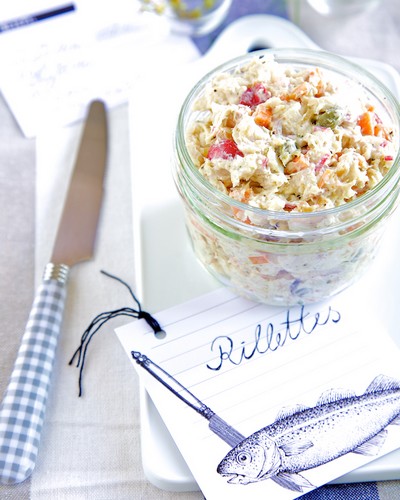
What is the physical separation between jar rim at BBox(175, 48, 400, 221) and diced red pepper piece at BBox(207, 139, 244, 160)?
0.12ft

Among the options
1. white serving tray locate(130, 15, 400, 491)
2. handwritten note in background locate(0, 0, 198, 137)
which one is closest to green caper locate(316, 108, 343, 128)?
white serving tray locate(130, 15, 400, 491)

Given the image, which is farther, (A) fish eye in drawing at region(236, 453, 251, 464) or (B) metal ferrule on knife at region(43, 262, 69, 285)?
(B) metal ferrule on knife at region(43, 262, 69, 285)

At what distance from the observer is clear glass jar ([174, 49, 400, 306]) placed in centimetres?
83

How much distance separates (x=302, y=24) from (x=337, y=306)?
78cm

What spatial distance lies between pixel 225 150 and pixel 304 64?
0.28 m

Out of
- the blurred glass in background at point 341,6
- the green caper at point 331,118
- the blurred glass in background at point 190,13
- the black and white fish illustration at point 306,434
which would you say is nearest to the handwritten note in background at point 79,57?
the blurred glass in background at point 190,13

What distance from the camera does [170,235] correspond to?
111cm

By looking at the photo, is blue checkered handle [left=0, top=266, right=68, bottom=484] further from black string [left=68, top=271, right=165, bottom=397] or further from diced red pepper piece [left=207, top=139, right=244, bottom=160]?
diced red pepper piece [left=207, top=139, right=244, bottom=160]

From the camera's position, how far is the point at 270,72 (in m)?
0.91

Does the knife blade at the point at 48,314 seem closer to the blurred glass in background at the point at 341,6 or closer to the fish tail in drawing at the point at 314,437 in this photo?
the fish tail in drawing at the point at 314,437

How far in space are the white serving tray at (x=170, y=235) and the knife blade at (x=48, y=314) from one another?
0.09 metres

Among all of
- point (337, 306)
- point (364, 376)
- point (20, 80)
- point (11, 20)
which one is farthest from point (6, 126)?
point (364, 376)

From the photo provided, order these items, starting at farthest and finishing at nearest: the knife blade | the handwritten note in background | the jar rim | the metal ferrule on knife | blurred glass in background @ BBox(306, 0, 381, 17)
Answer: blurred glass in background @ BBox(306, 0, 381, 17) → the handwritten note in background → the metal ferrule on knife → the knife blade → the jar rim

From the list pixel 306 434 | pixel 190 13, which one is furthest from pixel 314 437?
pixel 190 13
